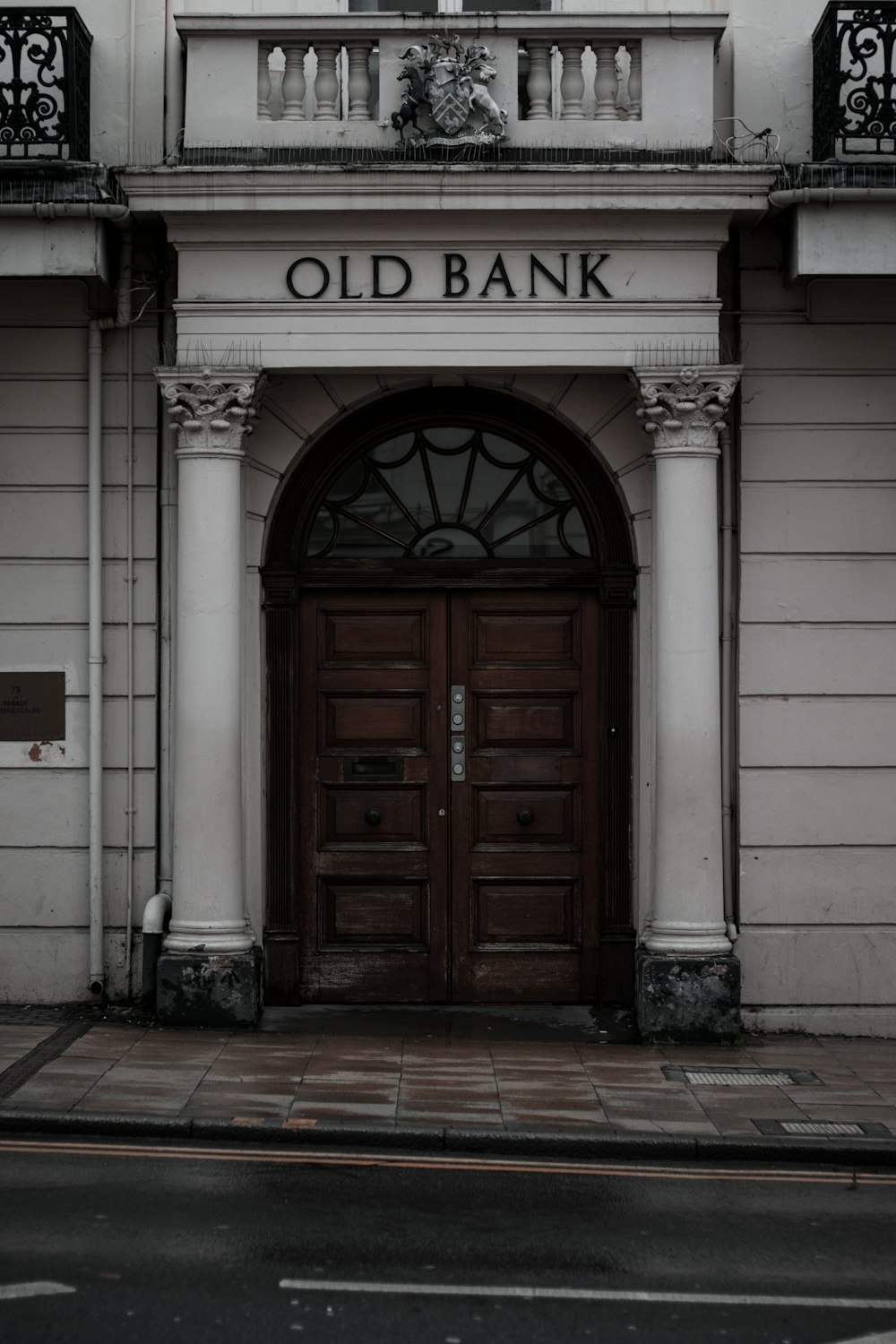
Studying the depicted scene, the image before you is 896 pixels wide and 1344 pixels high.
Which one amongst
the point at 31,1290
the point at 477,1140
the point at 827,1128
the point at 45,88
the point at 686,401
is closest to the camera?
the point at 31,1290

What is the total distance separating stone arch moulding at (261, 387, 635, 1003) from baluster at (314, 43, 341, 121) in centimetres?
197

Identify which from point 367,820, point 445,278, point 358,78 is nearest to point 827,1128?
point 367,820

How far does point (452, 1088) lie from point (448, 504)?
14.2 ft

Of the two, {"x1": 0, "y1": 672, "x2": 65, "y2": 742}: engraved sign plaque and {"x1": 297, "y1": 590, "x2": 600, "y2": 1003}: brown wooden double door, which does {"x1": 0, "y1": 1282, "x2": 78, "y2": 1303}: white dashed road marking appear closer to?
{"x1": 297, "y1": 590, "x2": 600, "y2": 1003}: brown wooden double door

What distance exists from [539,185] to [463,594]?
114 inches

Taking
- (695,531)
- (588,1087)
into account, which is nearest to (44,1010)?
(588,1087)

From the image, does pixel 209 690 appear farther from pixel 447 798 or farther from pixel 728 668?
pixel 728 668

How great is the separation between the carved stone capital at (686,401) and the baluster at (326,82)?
2.72 meters

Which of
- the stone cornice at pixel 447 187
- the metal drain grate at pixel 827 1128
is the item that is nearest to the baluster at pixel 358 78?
the stone cornice at pixel 447 187

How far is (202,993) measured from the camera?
400 inches

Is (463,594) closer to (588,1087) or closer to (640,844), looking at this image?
(640,844)

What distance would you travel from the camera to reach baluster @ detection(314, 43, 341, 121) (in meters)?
10.3

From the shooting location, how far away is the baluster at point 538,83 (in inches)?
406

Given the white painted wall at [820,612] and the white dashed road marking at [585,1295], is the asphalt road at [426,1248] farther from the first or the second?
the white painted wall at [820,612]
